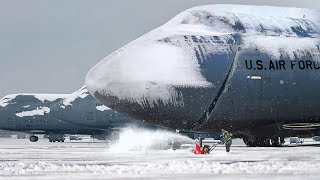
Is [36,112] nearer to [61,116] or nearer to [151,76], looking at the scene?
[61,116]

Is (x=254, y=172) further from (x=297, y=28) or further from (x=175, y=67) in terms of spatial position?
(x=297, y=28)

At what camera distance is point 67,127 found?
77.6 m

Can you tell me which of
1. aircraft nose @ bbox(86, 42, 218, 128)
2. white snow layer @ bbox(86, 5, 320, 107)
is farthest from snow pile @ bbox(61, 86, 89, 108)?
aircraft nose @ bbox(86, 42, 218, 128)

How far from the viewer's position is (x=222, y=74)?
23016 millimetres

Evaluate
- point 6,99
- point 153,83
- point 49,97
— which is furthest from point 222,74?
point 6,99

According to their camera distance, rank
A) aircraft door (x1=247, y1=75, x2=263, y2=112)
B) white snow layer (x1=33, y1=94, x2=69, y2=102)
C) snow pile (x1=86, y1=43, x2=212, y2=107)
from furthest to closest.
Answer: white snow layer (x1=33, y1=94, x2=69, y2=102) < aircraft door (x1=247, y1=75, x2=263, y2=112) < snow pile (x1=86, y1=43, x2=212, y2=107)

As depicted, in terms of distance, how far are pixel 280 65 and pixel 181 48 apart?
4.05 metres

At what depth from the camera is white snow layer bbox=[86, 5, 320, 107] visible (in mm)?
22406

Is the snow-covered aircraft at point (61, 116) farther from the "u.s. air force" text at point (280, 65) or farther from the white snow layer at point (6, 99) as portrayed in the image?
the "u.s. air force" text at point (280, 65)

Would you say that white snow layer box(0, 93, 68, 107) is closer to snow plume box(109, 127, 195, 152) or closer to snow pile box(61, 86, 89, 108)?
snow pile box(61, 86, 89, 108)

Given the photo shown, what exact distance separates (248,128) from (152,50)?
5.20 meters

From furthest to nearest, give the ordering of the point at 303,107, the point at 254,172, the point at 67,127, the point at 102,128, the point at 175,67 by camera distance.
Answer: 1. the point at 67,127
2. the point at 102,128
3. the point at 303,107
4. the point at 175,67
5. the point at 254,172

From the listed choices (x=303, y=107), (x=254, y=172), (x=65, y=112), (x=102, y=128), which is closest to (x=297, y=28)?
(x=303, y=107)

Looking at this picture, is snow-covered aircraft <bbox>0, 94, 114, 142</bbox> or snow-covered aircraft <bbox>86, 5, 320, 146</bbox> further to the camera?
snow-covered aircraft <bbox>0, 94, 114, 142</bbox>
